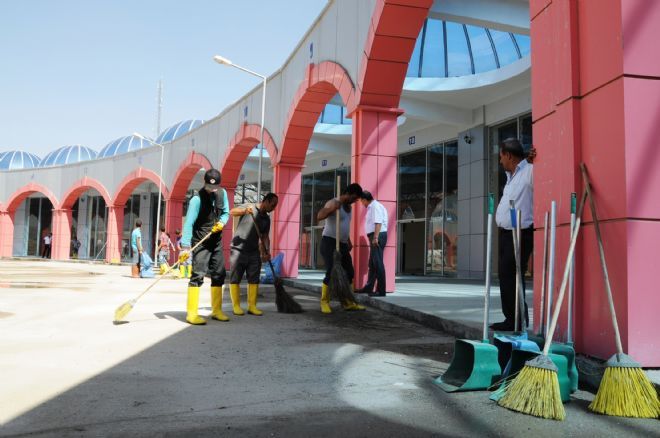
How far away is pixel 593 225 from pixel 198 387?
280cm

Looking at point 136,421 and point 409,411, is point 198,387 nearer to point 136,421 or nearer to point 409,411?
point 136,421

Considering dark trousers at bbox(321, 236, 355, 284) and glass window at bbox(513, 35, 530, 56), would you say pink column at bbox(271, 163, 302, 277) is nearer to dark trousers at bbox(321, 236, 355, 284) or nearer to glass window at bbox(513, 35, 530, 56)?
dark trousers at bbox(321, 236, 355, 284)

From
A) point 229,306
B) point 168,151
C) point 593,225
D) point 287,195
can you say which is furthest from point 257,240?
point 168,151

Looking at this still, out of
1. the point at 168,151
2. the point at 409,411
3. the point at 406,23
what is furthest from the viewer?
the point at 168,151

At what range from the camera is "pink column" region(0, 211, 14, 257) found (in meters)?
36.3

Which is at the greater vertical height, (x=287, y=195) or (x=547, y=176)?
(x=287, y=195)

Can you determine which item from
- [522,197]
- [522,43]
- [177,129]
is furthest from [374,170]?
[177,129]

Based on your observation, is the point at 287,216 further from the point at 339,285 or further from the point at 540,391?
the point at 540,391

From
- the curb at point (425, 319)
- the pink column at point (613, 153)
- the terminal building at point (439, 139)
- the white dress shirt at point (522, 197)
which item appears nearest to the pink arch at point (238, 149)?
the terminal building at point (439, 139)

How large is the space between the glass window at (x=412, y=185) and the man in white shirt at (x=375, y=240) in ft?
35.2

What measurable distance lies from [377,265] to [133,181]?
910 inches

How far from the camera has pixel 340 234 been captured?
793cm

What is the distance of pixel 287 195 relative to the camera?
49.2 feet

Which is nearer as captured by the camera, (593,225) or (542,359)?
(542,359)
